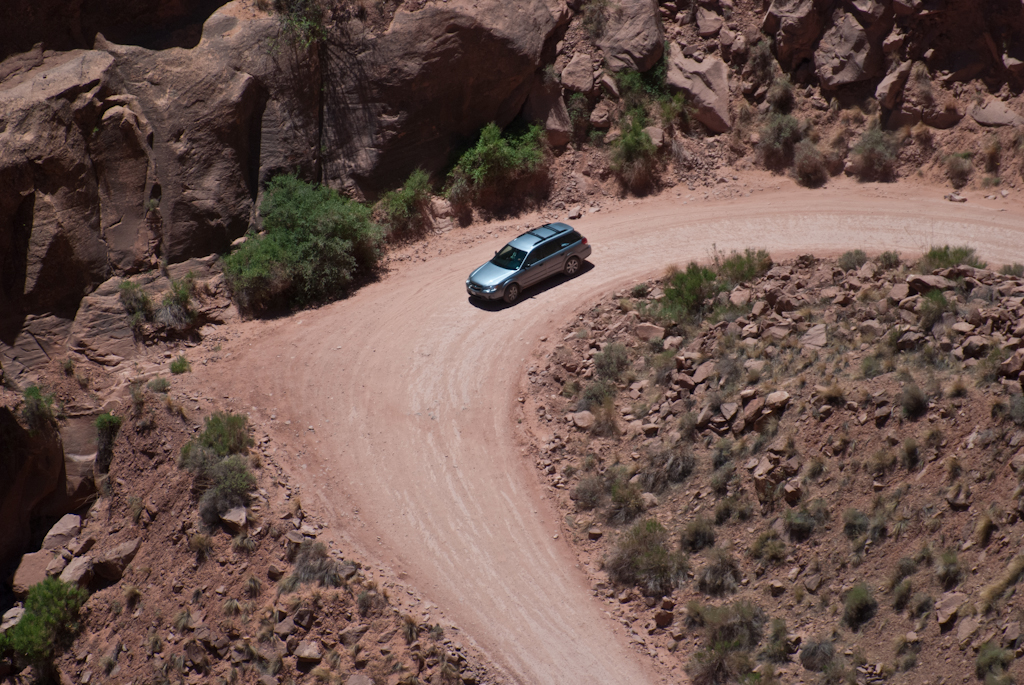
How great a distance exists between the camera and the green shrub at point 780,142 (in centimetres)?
2478

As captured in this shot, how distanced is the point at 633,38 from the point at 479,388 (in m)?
15.0

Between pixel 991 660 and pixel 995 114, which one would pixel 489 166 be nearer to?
pixel 995 114

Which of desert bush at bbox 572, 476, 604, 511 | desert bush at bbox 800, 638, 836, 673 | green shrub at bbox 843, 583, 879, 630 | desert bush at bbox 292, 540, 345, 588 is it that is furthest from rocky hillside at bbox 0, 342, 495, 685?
green shrub at bbox 843, 583, 879, 630

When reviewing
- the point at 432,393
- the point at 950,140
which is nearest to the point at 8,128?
the point at 432,393

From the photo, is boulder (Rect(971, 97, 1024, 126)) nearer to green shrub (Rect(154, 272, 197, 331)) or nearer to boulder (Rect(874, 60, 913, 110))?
boulder (Rect(874, 60, 913, 110))

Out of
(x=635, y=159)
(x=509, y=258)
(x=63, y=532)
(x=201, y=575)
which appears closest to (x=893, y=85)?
(x=635, y=159)

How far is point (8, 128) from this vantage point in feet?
64.3

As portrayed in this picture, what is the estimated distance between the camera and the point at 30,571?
18453 millimetres

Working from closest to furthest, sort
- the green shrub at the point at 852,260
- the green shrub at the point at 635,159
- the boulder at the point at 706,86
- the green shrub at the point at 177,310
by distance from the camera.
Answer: the green shrub at the point at 852,260 < the green shrub at the point at 177,310 < the green shrub at the point at 635,159 < the boulder at the point at 706,86

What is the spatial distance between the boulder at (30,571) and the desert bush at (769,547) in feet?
54.6

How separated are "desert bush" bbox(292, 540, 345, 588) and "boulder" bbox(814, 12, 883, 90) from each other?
21.9 meters

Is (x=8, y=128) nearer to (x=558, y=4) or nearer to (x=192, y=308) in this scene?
(x=192, y=308)

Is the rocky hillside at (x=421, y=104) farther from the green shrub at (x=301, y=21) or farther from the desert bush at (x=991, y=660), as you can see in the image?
the desert bush at (x=991, y=660)

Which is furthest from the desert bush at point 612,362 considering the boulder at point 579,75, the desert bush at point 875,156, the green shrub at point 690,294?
the boulder at point 579,75
